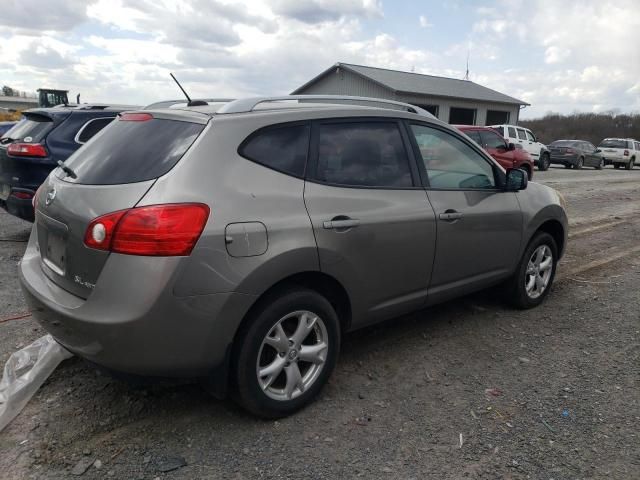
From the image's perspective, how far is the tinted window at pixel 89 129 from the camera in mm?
6448

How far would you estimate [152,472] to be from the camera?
2.54m

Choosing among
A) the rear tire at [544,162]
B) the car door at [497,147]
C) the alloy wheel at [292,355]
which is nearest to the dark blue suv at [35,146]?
the alloy wheel at [292,355]

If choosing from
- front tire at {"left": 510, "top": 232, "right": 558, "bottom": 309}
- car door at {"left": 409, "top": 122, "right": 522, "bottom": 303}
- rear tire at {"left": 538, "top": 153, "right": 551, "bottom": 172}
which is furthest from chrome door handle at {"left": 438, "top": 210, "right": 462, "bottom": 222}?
rear tire at {"left": 538, "top": 153, "right": 551, "bottom": 172}

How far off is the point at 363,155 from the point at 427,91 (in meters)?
29.3

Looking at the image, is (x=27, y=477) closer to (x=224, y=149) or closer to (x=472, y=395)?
(x=224, y=149)

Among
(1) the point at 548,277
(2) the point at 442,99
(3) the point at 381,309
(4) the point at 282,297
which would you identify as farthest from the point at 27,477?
(2) the point at 442,99

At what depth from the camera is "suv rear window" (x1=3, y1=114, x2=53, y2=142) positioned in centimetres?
618

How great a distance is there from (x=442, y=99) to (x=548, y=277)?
28.9 m

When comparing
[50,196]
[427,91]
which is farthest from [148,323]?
Answer: [427,91]

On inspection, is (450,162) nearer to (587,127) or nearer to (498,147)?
(498,147)

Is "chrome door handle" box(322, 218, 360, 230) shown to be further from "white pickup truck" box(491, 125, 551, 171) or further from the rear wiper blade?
"white pickup truck" box(491, 125, 551, 171)

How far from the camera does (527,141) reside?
23188 mm

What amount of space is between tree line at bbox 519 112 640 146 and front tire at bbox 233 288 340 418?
191 ft

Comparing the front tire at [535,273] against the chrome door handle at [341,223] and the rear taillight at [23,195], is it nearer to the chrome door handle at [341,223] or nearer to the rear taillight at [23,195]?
the chrome door handle at [341,223]
